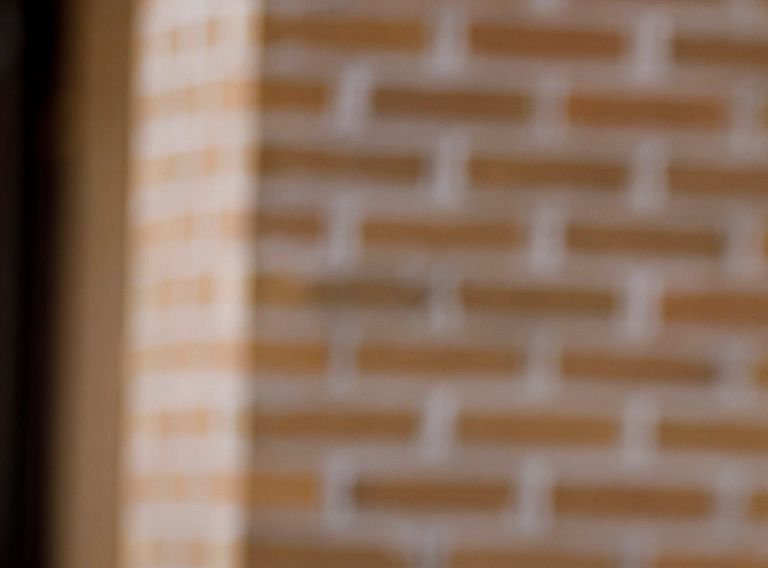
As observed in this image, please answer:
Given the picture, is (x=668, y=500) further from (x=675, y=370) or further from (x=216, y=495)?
(x=216, y=495)

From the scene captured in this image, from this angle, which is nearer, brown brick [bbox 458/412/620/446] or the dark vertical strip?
brown brick [bbox 458/412/620/446]

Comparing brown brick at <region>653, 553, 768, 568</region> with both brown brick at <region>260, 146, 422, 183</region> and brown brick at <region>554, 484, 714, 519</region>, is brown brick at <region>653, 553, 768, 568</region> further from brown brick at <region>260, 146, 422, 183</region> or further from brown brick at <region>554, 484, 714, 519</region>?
brown brick at <region>260, 146, 422, 183</region>

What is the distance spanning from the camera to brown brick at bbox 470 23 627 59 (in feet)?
4.49

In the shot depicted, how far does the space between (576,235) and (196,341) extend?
42 cm

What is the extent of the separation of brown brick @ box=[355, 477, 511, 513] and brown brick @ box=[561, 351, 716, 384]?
14cm

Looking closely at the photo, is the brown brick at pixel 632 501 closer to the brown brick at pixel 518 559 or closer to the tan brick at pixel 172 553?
the brown brick at pixel 518 559

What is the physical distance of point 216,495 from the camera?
1354 mm

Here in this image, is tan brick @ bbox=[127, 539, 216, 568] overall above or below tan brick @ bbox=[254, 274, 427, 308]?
below

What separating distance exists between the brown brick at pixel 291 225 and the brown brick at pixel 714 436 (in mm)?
413

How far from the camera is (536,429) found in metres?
1.35

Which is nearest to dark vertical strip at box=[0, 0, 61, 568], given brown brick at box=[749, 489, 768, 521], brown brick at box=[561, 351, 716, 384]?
brown brick at box=[561, 351, 716, 384]

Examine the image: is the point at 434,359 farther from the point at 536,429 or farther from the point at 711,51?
the point at 711,51

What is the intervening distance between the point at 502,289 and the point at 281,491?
304 mm

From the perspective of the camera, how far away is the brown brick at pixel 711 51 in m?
1.39
